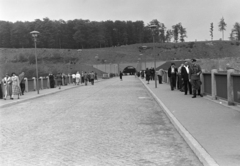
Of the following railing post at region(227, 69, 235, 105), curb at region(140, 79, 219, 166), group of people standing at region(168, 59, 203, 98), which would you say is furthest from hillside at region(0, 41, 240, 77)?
curb at region(140, 79, 219, 166)

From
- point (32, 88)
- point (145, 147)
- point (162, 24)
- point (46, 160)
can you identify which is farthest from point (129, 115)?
point (162, 24)

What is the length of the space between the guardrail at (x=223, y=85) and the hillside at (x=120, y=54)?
11183 centimetres

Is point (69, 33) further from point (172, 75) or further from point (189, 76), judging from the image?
point (189, 76)

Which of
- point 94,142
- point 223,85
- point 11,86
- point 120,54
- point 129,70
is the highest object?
point 120,54

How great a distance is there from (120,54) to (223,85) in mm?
125077

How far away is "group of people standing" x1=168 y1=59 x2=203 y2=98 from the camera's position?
16797 millimetres

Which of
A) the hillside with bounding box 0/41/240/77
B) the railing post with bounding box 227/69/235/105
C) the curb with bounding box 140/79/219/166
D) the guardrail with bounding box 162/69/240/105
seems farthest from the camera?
the hillside with bounding box 0/41/240/77

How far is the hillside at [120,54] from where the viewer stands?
134 meters

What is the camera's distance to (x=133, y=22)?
7687 inches

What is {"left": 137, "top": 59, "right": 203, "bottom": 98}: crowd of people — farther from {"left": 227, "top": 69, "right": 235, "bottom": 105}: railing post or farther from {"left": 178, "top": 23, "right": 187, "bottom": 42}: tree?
{"left": 178, "top": 23, "right": 187, "bottom": 42}: tree

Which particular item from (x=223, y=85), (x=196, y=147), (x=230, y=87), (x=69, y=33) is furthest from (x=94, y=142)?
(x=69, y=33)

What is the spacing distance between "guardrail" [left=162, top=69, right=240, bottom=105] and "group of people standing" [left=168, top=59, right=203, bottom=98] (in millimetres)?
501

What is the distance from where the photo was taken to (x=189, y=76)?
59.1ft

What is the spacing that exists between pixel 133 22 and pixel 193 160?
633 feet
